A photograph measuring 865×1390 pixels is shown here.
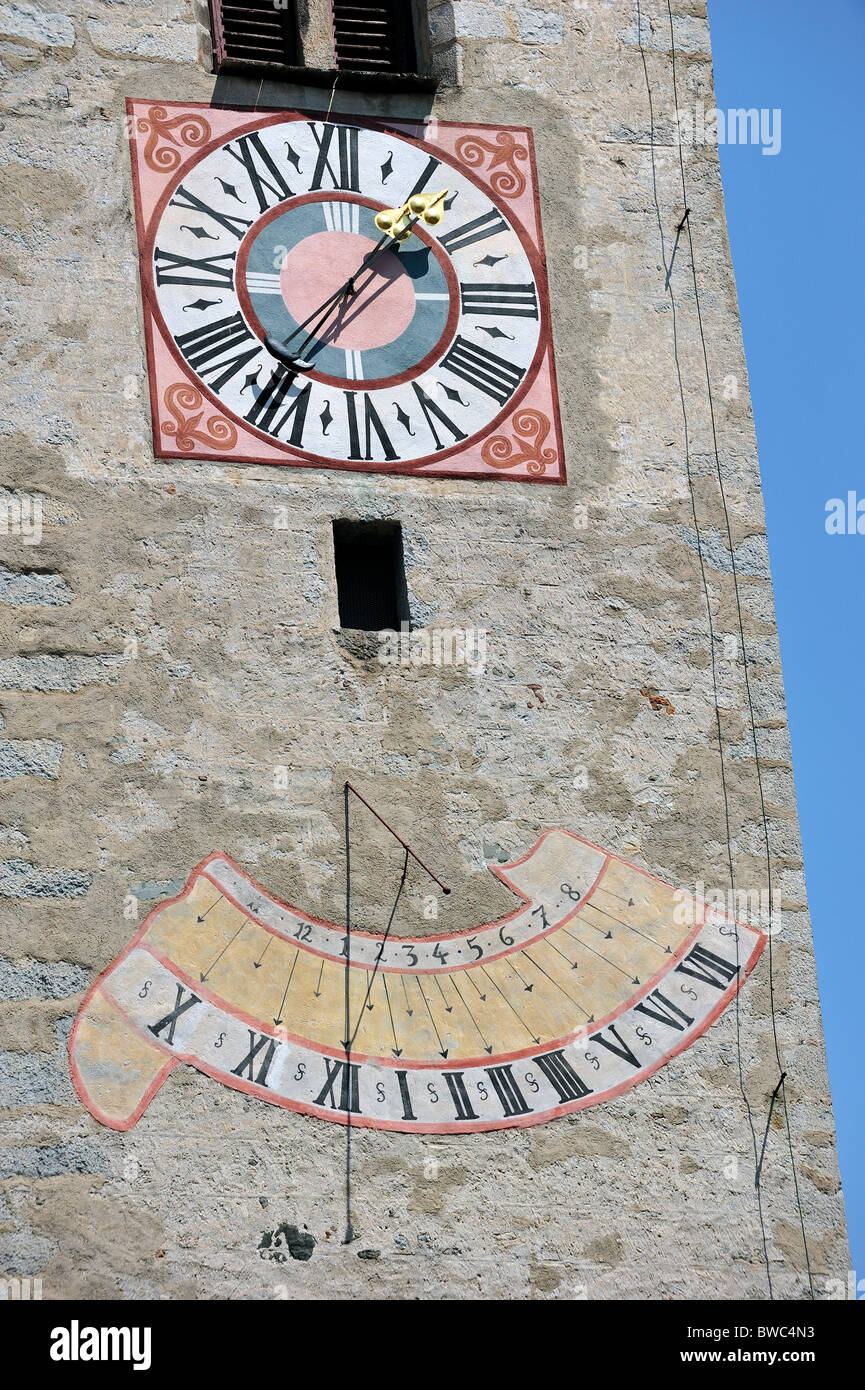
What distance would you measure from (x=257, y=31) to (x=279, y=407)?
2.06 m

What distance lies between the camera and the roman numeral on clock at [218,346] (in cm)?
1312

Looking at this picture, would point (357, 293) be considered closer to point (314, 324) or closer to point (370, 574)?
point (314, 324)

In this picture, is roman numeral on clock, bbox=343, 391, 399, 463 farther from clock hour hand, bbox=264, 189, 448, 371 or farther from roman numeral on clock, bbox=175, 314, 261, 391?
roman numeral on clock, bbox=175, 314, 261, 391

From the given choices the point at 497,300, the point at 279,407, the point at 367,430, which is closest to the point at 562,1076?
the point at 367,430

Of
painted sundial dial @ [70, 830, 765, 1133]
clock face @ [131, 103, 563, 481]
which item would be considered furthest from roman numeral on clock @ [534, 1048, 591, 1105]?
clock face @ [131, 103, 563, 481]

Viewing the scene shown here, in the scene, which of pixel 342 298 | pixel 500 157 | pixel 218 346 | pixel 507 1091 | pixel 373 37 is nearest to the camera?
pixel 507 1091

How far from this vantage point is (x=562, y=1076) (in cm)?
1213

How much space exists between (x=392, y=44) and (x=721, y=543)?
2.90 metres

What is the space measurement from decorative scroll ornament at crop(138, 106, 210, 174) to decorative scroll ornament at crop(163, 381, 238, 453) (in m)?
1.09

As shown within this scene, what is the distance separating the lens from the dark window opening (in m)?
13.0

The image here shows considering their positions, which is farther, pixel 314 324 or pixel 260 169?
pixel 260 169

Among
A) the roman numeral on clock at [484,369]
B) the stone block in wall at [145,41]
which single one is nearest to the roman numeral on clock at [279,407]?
the roman numeral on clock at [484,369]
